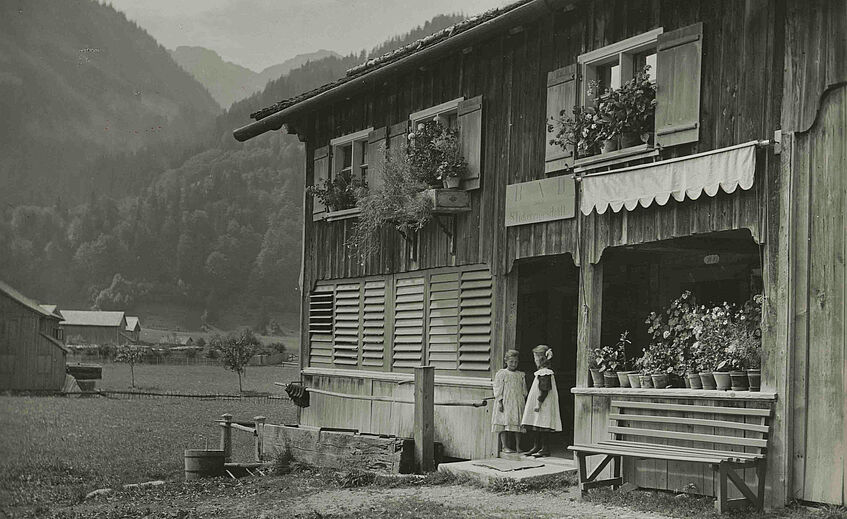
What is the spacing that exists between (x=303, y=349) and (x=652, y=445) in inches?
355

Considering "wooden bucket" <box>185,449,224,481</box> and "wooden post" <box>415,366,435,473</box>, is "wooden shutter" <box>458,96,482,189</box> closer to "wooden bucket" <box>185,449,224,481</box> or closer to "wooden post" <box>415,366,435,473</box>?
"wooden post" <box>415,366,435,473</box>

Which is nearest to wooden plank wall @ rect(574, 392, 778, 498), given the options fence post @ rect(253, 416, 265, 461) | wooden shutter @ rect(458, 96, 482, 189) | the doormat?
the doormat

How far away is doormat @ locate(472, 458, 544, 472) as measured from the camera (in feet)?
37.3

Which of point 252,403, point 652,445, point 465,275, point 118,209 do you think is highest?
point 118,209

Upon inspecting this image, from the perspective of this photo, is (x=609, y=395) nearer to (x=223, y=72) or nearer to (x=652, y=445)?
(x=652, y=445)

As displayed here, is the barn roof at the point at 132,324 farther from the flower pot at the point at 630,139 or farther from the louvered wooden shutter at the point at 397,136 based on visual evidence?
the flower pot at the point at 630,139

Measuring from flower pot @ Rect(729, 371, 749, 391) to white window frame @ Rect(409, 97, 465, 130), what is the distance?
20.5 feet

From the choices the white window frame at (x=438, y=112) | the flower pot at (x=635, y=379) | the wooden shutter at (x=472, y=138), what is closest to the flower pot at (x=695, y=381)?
the flower pot at (x=635, y=379)

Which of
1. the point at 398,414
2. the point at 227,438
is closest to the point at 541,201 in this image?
the point at 398,414

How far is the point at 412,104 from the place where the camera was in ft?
50.1

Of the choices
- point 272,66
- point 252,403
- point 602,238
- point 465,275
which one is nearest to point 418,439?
point 465,275

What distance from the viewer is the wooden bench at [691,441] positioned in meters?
8.76

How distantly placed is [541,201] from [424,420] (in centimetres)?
319

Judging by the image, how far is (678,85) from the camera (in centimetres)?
1037
